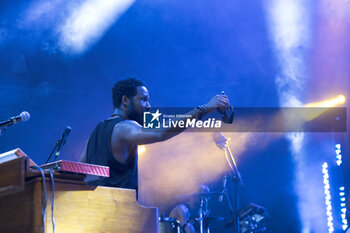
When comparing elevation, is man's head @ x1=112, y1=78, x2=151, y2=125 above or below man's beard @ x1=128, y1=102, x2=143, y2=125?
above

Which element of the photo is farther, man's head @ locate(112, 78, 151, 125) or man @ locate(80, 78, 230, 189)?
man's head @ locate(112, 78, 151, 125)

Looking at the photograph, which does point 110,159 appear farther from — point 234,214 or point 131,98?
point 234,214

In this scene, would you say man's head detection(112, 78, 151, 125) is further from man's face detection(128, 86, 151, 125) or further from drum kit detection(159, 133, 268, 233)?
drum kit detection(159, 133, 268, 233)

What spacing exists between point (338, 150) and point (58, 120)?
186 inches

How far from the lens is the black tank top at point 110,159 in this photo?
2.75m

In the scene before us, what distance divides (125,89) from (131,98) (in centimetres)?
Result: 10

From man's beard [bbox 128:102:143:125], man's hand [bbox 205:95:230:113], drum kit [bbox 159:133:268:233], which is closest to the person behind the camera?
man's hand [bbox 205:95:230:113]

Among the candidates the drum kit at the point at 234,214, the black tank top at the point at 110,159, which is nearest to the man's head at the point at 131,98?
the black tank top at the point at 110,159

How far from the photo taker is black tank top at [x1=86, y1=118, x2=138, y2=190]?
2.75 metres

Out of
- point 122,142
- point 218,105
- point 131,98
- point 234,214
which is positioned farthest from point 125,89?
point 234,214

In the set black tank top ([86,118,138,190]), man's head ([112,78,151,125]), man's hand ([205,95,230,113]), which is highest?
man's head ([112,78,151,125])

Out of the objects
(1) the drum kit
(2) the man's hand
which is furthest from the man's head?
(1) the drum kit

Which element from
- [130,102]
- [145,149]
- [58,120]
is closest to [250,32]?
[145,149]

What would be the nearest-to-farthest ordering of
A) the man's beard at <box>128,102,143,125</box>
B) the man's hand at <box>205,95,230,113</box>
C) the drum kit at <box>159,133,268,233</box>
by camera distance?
the man's hand at <box>205,95,230,113</box>, the man's beard at <box>128,102,143,125</box>, the drum kit at <box>159,133,268,233</box>
